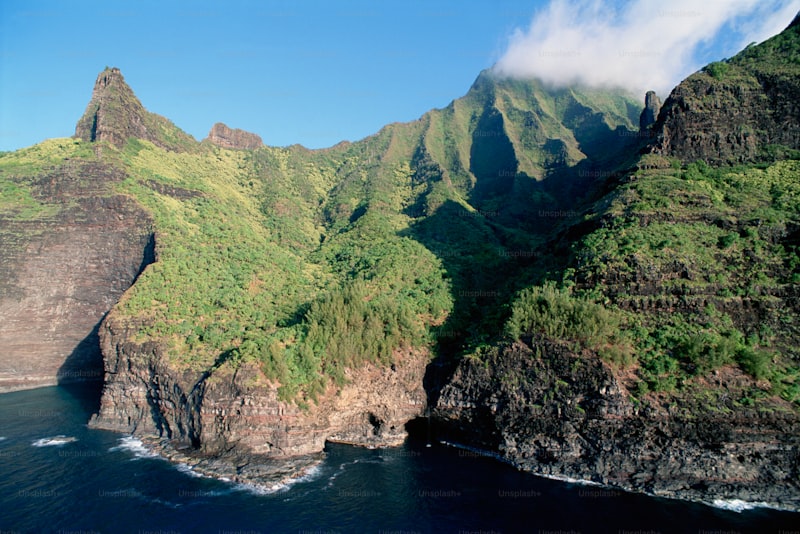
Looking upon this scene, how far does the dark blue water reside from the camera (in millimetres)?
33719

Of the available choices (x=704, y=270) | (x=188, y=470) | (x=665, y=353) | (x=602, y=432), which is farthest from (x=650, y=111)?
(x=188, y=470)

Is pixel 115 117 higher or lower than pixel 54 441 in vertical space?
higher

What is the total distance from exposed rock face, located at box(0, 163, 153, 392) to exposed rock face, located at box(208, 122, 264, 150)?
6027cm

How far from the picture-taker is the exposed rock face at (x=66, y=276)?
226 ft

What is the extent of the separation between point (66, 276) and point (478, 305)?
66.2 metres

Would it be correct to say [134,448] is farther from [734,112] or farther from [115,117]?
[734,112]

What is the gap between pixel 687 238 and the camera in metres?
48.9

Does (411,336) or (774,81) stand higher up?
(774,81)

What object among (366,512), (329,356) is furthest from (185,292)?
(366,512)

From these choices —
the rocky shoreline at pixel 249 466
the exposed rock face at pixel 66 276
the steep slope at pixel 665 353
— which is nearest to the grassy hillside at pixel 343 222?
the exposed rock face at pixel 66 276

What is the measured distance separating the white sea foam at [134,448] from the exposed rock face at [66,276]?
29.0 meters

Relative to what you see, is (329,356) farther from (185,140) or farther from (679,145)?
(185,140)

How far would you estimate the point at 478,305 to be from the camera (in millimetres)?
63750

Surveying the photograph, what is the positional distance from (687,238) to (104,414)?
7230cm
